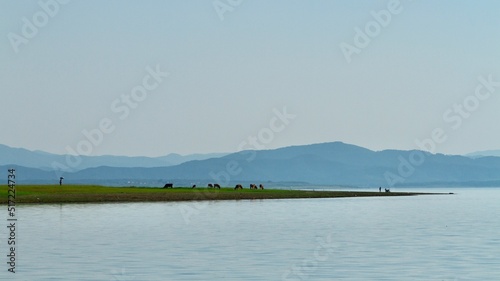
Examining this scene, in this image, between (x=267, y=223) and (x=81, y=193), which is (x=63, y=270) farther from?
(x=81, y=193)

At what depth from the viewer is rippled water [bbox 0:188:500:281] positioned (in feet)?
137

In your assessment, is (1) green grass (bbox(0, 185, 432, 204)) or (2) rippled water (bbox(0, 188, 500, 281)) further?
(1) green grass (bbox(0, 185, 432, 204))

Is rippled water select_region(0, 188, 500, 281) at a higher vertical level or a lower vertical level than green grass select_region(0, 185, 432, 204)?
lower

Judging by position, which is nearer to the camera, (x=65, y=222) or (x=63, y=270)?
(x=63, y=270)

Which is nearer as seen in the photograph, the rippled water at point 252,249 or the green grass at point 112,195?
the rippled water at point 252,249

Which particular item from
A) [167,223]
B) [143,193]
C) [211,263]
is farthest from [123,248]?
[143,193]

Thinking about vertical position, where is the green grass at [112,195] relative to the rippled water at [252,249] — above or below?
above

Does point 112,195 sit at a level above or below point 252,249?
above

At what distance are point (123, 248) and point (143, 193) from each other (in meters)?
92.0

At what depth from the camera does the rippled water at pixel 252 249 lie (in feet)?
137

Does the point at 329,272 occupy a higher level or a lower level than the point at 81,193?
lower

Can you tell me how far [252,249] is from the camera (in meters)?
52.9

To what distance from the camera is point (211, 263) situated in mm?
45500

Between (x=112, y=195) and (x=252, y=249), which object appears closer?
(x=252, y=249)
